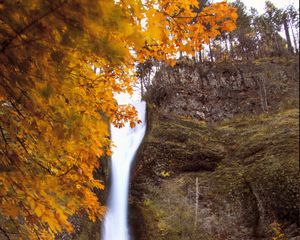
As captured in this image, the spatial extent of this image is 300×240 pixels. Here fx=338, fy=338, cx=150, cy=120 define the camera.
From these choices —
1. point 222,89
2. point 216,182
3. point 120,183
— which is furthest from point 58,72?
point 222,89

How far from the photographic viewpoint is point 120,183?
13242mm

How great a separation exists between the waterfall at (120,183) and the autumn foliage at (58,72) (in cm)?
728

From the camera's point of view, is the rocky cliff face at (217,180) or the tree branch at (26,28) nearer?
the tree branch at (26,28)

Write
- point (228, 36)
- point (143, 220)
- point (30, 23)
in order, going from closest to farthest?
point (30, 23) → point (143, 220) → point (228, 36)

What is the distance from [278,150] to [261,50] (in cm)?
1948

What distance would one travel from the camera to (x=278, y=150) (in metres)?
12.2

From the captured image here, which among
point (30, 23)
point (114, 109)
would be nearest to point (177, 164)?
point (114, 109)

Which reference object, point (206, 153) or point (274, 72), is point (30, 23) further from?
point (274, 72)

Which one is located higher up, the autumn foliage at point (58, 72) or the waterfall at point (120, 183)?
the waterfall at point (120, 183)

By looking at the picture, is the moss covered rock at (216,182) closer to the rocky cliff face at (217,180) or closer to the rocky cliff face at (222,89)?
the rocky cliff face at (217,180)

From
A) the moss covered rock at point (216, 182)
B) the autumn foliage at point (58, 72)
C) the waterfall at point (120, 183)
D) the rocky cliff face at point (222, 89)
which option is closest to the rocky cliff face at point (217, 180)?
the moss covered rock at point (216, 182)

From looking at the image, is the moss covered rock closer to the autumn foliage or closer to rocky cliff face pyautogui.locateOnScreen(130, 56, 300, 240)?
rocky cliff face pyautogui.locateOnScreen(130, 56, 300, 240)

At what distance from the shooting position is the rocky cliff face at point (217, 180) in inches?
403

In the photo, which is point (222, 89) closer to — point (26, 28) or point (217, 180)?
point (217, 180)
